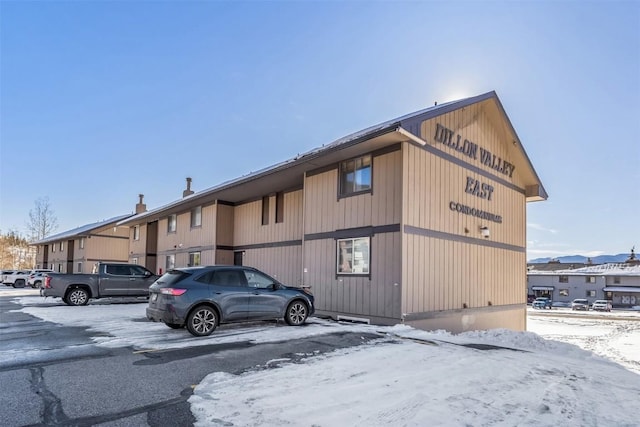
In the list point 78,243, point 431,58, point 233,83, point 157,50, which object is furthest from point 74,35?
A: point 78,243

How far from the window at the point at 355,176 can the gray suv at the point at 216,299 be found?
4022 millimetres

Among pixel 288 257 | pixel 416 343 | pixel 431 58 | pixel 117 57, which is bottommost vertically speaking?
pixel 416 343

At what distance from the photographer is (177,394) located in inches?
195

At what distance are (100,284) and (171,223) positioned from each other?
318 inches

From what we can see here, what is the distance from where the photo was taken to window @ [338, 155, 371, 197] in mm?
12570

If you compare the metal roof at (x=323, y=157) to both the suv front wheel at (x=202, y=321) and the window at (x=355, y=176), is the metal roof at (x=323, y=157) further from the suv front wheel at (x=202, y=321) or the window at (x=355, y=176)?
the suv front wheel at (x=202, y=321)

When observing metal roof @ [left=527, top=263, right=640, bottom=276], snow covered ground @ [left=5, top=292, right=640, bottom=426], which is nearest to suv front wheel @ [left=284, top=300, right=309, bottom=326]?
snow covered ground @ [left=5, top=292, right=640, bottom=426]

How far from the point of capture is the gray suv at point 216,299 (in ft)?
29.0

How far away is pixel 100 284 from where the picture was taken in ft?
56.0

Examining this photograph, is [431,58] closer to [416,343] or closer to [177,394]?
[416,343]

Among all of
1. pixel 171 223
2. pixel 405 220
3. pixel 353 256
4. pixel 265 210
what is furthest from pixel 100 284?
pixel 405 220

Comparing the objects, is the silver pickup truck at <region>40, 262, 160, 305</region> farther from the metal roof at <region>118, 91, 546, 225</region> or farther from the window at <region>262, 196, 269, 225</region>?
the window at <region>262, 196, 269, 225</region>

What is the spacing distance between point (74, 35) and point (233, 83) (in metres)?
6.92

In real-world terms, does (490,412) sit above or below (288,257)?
below
